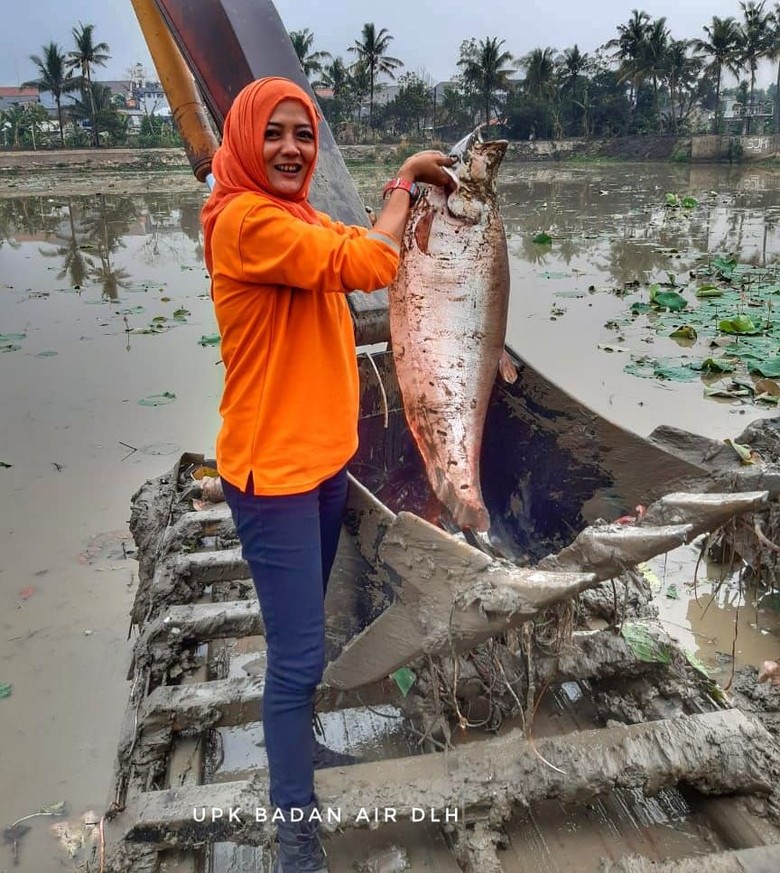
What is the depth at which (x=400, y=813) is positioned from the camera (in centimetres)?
182

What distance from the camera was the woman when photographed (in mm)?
1498

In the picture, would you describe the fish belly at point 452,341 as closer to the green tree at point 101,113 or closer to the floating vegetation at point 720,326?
the floating vegetation at point 720,326

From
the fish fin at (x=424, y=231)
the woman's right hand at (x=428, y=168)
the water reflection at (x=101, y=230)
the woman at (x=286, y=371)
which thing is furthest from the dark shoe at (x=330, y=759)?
the water reflection at (x=101, y=230)

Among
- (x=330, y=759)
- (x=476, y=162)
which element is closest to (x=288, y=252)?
(x=476, y=162)

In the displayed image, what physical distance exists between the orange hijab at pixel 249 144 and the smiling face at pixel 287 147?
12 millimetres

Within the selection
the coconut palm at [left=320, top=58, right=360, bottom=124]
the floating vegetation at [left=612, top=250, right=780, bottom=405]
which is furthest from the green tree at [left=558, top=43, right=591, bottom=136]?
the floating vegetation at [left=612, top=250, right=780, bottom=405]

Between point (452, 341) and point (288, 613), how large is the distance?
1.04 metres

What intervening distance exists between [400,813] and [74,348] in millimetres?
6561

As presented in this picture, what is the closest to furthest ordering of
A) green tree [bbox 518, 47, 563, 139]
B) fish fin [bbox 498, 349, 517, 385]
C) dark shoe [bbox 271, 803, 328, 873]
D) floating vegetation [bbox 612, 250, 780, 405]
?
dark shoe [bbox 271, 803, 328, 873] → fish fin [bbox 498, 349, 517, 385] → floating vegetation [bbox 612, 250, 780, 405] → green tree [bbox 518, 47, 563, 139]

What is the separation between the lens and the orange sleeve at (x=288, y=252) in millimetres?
1459

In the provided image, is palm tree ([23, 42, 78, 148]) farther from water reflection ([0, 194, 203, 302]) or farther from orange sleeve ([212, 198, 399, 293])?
orange sleeve ([212, 198, 399, 293])

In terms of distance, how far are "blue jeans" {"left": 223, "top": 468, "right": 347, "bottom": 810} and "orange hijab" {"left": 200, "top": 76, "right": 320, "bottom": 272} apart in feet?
1.99

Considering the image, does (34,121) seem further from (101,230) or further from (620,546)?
(620,546)

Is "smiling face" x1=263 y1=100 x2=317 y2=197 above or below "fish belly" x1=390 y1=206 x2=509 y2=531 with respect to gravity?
above
